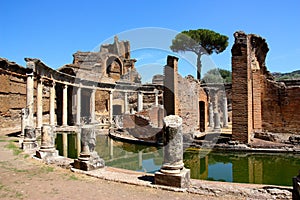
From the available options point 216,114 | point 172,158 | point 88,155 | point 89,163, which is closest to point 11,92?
point 216,114

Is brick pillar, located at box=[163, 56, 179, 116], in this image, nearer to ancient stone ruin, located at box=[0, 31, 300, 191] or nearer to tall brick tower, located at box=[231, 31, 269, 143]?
ancient stone ruin, located at box=[0, 31, 300, 191]

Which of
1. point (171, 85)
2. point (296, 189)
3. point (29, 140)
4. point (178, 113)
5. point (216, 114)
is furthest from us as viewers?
point (216, 114)

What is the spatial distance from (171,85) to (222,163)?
5.08 m

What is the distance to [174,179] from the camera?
5.43m

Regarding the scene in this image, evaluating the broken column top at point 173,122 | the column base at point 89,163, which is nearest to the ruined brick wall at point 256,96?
the broken column top at point 173,122

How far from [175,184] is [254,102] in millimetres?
9967

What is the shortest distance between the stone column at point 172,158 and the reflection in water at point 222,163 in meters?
2.81

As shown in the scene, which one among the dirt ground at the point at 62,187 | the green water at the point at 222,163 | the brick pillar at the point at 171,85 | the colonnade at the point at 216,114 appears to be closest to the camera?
the dirt ground at the point at 62,187

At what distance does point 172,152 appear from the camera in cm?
566

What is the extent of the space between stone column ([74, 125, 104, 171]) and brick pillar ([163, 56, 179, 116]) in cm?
687

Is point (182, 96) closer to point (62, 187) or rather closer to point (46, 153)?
point (46, 153)

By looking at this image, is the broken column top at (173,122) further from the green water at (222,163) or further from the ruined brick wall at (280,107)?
the ruined brick wall at (280,107)

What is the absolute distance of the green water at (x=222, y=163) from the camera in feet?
26.6

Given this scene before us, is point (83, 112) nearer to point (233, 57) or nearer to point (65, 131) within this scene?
point (65, 131)
